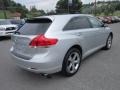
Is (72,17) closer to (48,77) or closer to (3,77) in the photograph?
(48,77)

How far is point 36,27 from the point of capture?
398 centimetres

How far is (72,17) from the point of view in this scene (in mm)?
4496

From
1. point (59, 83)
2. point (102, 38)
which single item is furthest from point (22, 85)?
point (102, 38)

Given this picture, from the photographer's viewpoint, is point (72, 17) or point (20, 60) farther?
point (72, 17)

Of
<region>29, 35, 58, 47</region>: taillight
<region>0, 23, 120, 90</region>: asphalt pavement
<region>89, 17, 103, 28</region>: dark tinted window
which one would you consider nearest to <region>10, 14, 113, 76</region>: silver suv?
<region>29, 35, 58, 47</region>: taillight

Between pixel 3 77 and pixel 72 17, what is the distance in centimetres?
250

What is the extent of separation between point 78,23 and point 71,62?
1161 mm

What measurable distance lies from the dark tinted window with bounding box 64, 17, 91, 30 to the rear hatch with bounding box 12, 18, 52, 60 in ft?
1.98

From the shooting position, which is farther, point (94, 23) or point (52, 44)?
point (94, 23)

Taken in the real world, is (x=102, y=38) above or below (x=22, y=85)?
above

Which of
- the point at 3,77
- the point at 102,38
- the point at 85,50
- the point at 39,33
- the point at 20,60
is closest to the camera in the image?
the point at 39,33

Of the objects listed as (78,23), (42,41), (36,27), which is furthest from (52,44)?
(78,23)

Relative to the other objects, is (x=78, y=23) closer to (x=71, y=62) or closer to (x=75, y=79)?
(x=71, y=62)

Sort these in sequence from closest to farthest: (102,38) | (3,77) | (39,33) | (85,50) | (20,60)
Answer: (39,33) < (20,60) < (3,77) < (85,50) < (102,38)
